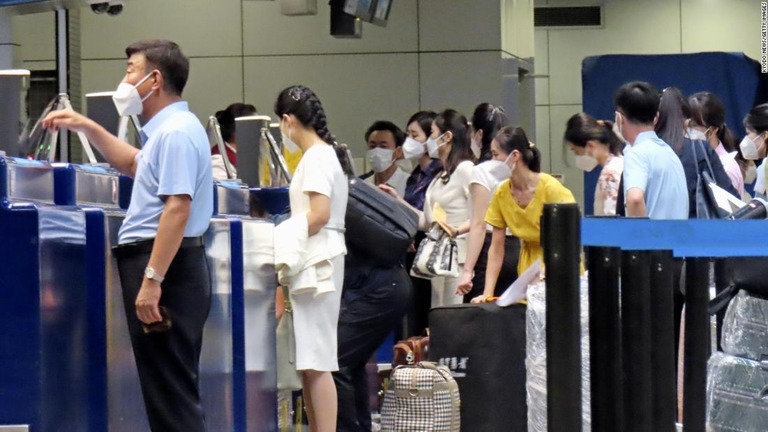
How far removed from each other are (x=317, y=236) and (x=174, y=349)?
1.47 m

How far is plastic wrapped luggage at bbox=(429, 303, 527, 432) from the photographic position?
275 inches

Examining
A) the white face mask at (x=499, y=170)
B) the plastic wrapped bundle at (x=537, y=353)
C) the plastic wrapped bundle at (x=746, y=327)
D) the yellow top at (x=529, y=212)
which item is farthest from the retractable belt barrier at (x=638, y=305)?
the white face mask at (x=499, y=170)

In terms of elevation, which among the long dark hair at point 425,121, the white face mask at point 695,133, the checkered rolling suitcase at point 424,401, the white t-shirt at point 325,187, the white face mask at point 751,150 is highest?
the long dark hair at point 425,121

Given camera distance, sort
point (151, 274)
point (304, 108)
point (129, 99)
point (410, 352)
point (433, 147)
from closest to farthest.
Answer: point (151, 274)
point (129, 99)
point (304, 108)
point (410, 352)
point (433, 147)

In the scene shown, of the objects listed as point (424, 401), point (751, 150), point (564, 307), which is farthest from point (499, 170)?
point (564, 307)

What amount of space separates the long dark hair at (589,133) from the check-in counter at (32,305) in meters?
4.19

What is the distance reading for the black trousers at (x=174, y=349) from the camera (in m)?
4.72

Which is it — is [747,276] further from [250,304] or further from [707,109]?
[707,109]

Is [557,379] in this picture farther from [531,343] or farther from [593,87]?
[593,87]

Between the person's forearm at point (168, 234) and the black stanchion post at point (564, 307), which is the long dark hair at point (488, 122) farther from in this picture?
the black stanchion post at point (564, 307)

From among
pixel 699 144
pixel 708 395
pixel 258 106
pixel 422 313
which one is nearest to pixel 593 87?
pixel 258 106

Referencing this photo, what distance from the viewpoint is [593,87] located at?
57.1ft

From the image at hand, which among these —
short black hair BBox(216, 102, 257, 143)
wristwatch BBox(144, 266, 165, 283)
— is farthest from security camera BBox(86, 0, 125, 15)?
wristwatch BBox(144, 266, 165, 283)

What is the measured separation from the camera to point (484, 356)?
23.0 ft
